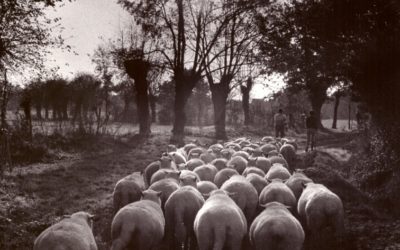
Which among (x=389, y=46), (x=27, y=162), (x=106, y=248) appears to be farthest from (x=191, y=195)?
(x=27, y=162)

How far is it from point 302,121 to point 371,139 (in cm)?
4008

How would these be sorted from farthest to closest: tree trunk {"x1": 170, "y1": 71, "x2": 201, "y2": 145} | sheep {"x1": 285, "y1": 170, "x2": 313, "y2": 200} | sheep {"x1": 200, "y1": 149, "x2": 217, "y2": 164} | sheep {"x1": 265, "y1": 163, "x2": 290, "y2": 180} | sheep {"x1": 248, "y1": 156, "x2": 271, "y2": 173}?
tree trunk {"x1": 170, "y1": 71, "x2": 201, "y2": 145}
sheep {"x1": 200, "y1": 149, "x2": 217, "y2": 164}
sheep {"x1": 248, "y1": 156, "x2": 271, "y2": 173}
sheep {"x1": 265, "y1": 163, "x2": 290, "y2": 180}
sheep {"x1": 285, "y1": 170, "x2": 313, "y2": 200}

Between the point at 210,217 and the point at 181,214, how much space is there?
4.28ft

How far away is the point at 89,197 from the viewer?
41.4 ft

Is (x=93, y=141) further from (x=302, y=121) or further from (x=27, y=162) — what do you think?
(x=302, y=121)

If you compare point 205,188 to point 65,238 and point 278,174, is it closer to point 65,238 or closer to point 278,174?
point 278,174

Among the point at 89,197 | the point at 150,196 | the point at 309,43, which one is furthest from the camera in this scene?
the point at 309,43

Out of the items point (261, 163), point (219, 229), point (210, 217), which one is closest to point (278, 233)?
point (219, 229)

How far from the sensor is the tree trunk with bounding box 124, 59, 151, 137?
31.2 metres

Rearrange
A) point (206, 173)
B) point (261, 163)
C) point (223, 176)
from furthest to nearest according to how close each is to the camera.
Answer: point (261, 163), point (206, 173), point (223, 176)

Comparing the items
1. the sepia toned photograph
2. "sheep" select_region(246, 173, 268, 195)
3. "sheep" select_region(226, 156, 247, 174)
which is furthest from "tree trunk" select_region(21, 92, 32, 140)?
"sheep" select_region(246, 173, 268, 195)

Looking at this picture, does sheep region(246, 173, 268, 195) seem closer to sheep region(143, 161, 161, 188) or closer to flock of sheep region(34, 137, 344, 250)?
flock of sheep region(34, 137, 344, 250)

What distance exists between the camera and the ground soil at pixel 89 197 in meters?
8.74

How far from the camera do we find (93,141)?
23.1 meters
